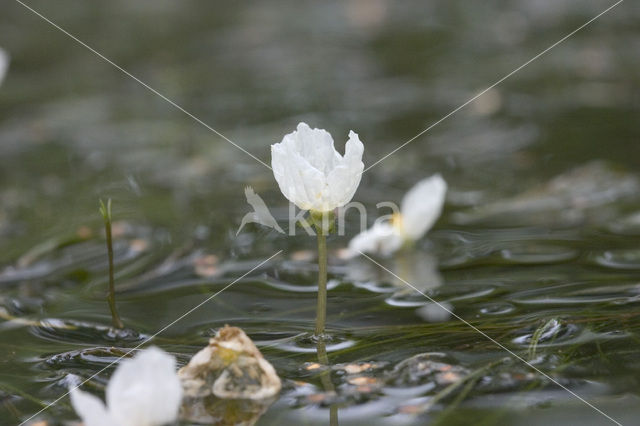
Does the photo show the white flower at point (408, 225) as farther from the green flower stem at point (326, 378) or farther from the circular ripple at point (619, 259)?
the green flower stem at point (326, 378)

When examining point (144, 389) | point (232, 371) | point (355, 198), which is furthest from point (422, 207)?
point (144, 389)

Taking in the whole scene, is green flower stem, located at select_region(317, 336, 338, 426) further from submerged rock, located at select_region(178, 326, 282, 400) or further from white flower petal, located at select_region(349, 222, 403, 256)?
white flower petal, located at select_region(349, 222, 403, 256)

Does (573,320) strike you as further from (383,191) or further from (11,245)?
(11,245)

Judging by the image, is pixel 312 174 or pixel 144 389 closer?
pixel 144 389

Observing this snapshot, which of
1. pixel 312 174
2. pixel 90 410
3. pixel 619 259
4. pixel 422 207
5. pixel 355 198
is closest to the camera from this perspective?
pixel 90 410

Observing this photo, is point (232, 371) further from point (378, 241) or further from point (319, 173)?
point (378, 241)

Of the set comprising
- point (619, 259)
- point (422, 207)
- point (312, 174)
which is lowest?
point (619, 259)
